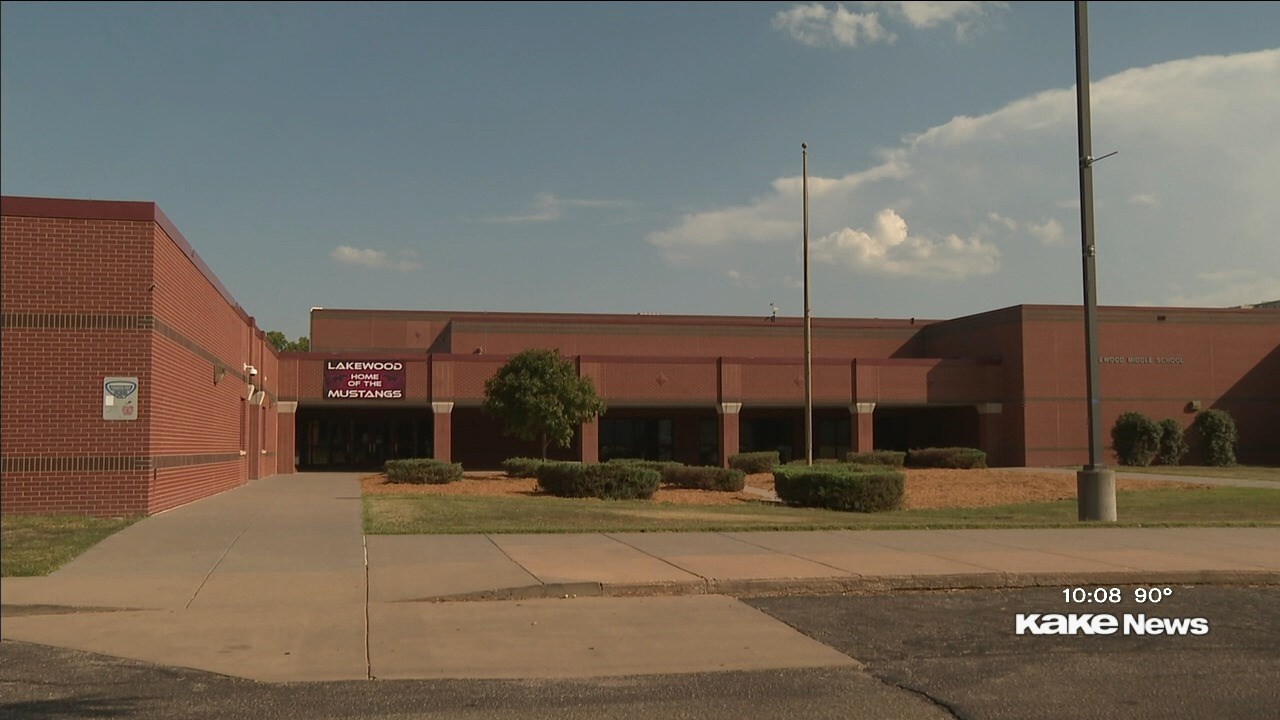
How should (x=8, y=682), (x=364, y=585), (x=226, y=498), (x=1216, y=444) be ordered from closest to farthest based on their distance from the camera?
(x=8, y=682)
(x=364, y=585)
(x=226, y=498)
(x=1216, y=444)

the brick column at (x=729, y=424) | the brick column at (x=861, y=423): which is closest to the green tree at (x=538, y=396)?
the brick column at (x=729, y=424)

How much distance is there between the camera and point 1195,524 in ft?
60.5

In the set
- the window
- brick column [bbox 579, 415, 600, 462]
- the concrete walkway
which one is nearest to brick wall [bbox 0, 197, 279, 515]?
the concrete walkway

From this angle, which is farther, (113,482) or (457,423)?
(457,423)

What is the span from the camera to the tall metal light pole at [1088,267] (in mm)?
19281

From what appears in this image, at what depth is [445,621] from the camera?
9359mm

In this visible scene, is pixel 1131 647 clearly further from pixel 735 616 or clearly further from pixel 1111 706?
pixel 735 616

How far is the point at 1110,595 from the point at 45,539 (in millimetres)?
12912

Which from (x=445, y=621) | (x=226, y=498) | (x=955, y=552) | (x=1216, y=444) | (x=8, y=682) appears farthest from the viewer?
(x=1216, y=444)

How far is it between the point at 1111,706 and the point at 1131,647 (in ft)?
6.26

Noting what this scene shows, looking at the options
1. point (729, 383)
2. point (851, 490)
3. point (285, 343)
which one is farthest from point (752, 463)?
point (285, 343)

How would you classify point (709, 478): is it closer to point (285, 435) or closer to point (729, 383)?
point (729, 383)

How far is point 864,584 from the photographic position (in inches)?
443

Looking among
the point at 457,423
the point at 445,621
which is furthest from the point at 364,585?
the point at 457,423
